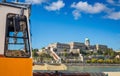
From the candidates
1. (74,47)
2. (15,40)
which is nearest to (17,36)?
(15,40)

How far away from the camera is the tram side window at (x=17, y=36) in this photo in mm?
5215

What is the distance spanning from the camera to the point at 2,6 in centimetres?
536

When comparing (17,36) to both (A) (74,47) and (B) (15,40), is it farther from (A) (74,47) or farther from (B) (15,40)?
(A) (74,47)

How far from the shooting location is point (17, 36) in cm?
528

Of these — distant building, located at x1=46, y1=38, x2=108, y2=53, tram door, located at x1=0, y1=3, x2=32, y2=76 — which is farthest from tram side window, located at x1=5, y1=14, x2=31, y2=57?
distant building, located at x1=46, y1=38, x2=108, y2=53

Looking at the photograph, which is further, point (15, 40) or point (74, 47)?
point (74, 47)

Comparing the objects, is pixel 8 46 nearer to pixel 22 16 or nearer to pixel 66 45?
pixel 22 16

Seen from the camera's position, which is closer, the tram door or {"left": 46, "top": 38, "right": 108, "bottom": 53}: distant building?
the tram door

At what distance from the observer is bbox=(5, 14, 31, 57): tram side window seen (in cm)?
521

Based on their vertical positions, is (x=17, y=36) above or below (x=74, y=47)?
below

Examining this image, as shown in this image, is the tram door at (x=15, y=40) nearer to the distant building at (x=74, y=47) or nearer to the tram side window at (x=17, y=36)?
the tram side window at (x=17, y=36)

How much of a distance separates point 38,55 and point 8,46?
11149 centimetres

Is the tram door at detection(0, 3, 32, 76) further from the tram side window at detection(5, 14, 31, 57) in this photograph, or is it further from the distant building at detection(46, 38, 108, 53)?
the distant building at detection(46, 38, 108, 53)

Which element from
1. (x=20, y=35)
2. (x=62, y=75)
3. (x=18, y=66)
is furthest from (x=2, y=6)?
(x=62, y=75)
